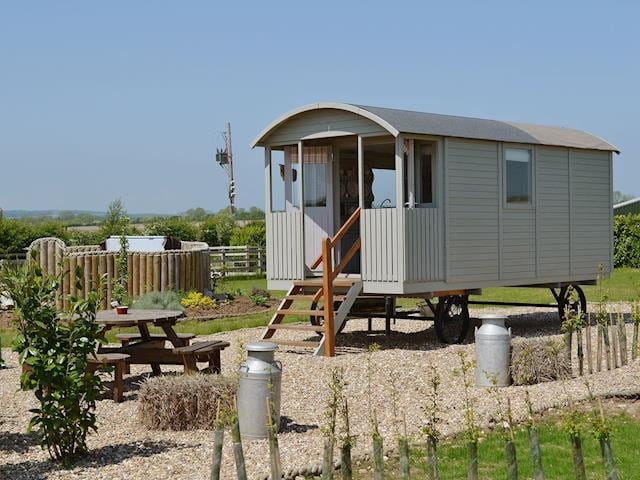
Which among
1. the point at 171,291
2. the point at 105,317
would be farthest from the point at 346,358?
the point at 171,291

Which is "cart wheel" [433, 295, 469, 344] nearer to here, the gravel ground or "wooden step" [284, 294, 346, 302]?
the gravel ground

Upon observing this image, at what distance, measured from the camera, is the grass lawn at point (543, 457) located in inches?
273

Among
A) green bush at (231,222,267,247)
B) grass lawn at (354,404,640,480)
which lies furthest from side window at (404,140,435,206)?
green bush at (231,222,267,247)

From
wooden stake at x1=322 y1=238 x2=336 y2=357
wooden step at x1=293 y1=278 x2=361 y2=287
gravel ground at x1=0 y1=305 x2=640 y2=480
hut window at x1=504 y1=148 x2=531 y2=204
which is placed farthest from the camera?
hut window at x1=504 y1=148 x2=531 y2=204

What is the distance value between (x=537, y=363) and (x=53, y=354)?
5398 mm

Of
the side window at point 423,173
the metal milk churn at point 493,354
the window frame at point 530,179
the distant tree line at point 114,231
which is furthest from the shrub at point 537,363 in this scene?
the distant tree line at point 114,231

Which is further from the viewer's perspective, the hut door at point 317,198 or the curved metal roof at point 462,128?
the hut door at point 317,198

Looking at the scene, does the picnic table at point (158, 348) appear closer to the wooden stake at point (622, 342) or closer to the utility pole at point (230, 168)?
the wooden stake at point (622, 342)

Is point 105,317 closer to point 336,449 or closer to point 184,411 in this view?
point 184,411

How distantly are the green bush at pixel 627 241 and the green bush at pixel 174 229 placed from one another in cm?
1662

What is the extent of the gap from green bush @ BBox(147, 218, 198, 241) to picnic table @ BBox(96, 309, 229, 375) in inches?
1033

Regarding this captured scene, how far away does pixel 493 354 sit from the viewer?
10453 mm

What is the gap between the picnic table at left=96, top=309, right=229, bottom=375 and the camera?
10.3 metres

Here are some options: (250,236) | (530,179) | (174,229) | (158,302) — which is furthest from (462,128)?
(174,229)
